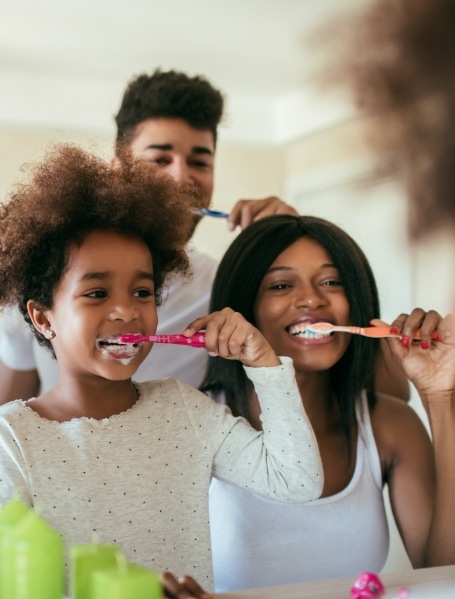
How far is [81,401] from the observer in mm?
1081

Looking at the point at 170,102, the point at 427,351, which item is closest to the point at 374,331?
the point at 427,351

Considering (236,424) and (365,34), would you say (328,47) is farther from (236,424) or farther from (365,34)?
(236,424)

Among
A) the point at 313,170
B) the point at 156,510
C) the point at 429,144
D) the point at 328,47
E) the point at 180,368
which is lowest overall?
the point at 156,510

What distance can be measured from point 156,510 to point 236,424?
0.54ft

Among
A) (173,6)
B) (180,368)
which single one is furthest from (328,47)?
(173,6)

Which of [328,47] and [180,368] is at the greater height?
[328,47]

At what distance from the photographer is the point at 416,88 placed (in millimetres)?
871

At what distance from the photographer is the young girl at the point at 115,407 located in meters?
1.01

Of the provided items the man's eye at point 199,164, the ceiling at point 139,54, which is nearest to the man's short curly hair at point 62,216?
→ the man's eye at point 199,164

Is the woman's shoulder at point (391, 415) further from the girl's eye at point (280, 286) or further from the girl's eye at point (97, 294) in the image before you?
the girl's eye at point (97, 294)

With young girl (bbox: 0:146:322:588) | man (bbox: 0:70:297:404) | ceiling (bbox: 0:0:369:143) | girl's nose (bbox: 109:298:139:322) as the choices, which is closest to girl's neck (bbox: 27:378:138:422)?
young girl (bbox: 0:146:322:588)

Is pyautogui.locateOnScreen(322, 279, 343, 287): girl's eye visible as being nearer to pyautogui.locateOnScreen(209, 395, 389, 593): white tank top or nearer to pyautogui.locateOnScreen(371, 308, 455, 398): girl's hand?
pyautogui.locateOnScreen(371, 308, 455, 398): girl's hand

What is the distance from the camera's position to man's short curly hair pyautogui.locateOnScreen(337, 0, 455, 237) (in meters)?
0.82

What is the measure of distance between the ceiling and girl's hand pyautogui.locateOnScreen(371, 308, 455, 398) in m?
1.36
